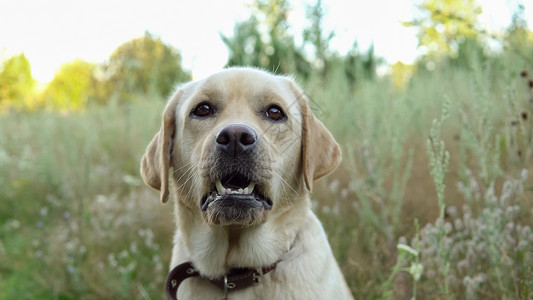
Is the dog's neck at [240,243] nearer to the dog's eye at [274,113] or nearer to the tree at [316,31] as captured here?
the dog's eye at [274,113]

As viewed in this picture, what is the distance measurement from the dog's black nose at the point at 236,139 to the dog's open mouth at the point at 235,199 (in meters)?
0.13

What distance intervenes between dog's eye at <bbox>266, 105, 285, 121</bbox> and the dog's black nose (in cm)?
40

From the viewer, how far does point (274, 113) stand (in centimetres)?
241

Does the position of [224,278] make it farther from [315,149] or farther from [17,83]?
[17,83]

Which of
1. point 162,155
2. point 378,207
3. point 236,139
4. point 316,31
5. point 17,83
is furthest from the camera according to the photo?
point 17,83

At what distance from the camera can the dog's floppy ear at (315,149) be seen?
238 centimetres

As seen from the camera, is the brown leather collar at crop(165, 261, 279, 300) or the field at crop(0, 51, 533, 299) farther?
the field at crop(0, 51, 533, 299)

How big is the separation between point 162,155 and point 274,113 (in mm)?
656

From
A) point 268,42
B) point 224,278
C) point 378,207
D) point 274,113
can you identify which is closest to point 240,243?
point 224,278

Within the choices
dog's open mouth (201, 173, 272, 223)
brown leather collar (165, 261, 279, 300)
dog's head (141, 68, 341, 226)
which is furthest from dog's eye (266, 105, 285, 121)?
brown leather collar (165, 261, 279, 300)

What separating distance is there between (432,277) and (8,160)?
17.8ft

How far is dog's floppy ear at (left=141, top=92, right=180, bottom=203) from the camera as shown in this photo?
2441 millimetres

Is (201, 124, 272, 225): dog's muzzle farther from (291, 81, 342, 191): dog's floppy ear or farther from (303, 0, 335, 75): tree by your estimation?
(303, 0, 335, 75): tree

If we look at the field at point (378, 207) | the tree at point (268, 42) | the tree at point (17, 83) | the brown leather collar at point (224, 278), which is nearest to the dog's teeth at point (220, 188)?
the brown leather collar at point (224, 278)
